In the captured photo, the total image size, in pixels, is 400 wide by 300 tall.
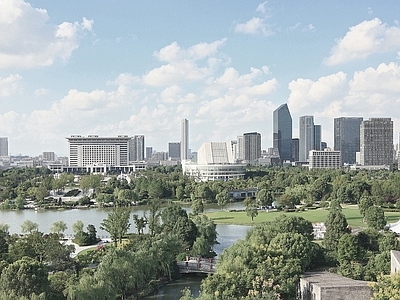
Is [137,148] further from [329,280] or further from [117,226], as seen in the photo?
[329,280]

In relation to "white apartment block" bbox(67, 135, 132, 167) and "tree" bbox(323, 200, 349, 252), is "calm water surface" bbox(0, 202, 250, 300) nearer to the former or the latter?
"tree" bbox(323, 200, 349, 252)

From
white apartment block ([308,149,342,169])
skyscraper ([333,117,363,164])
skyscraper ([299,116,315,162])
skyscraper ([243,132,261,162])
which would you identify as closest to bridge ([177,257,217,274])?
white apartment block ([308,149,342,169])

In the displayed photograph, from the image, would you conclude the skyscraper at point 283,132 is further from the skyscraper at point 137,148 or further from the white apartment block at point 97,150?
the white apartment block at point 97,150

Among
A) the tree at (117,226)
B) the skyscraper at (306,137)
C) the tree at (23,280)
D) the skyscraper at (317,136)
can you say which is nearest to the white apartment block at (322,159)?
the skyscraper at (306,137)

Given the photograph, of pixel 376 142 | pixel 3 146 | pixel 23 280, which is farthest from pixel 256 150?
pixel 23 280

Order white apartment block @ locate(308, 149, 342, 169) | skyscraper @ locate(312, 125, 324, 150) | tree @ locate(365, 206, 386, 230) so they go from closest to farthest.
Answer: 1. tree @ locate(365, 206, 386, 230)
2. white apartment block @ locate(308, 149, 342, 169)
3. skyscraper @ locate(312, 125, 324, 150)
